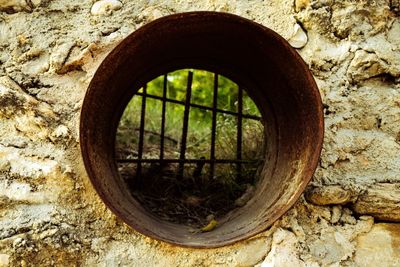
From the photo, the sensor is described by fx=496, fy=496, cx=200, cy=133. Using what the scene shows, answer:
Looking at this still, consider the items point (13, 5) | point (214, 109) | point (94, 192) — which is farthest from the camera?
point (214, 109)

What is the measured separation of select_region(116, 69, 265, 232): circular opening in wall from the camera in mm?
1977

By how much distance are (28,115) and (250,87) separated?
0.75 m

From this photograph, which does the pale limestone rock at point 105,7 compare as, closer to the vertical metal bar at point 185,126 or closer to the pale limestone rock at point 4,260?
the vertical metal bar at point 185,126

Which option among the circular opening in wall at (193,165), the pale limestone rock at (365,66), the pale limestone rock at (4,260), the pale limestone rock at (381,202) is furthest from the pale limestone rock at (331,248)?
the pale limestone rock at (4,260)

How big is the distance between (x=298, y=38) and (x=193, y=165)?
0.96m

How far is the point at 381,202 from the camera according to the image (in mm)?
1513

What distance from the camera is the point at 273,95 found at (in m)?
1.65

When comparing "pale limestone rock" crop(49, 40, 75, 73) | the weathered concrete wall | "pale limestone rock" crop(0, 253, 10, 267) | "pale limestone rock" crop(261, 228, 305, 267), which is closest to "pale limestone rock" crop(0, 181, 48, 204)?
the weathered concrete wall

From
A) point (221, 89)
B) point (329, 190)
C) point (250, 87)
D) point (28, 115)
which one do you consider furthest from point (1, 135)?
point (221, 89)

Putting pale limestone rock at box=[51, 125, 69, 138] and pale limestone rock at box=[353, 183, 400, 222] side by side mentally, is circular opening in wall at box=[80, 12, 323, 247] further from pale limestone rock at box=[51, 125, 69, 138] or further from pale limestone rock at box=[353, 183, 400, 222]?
pale limestone rock at box=[353, 183, 400, 222]

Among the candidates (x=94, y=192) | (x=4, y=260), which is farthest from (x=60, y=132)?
(x=4, y=260)

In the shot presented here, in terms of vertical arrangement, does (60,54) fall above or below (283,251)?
above

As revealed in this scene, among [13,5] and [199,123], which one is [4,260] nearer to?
[13,5]

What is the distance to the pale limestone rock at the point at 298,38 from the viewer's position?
5.37 feet
